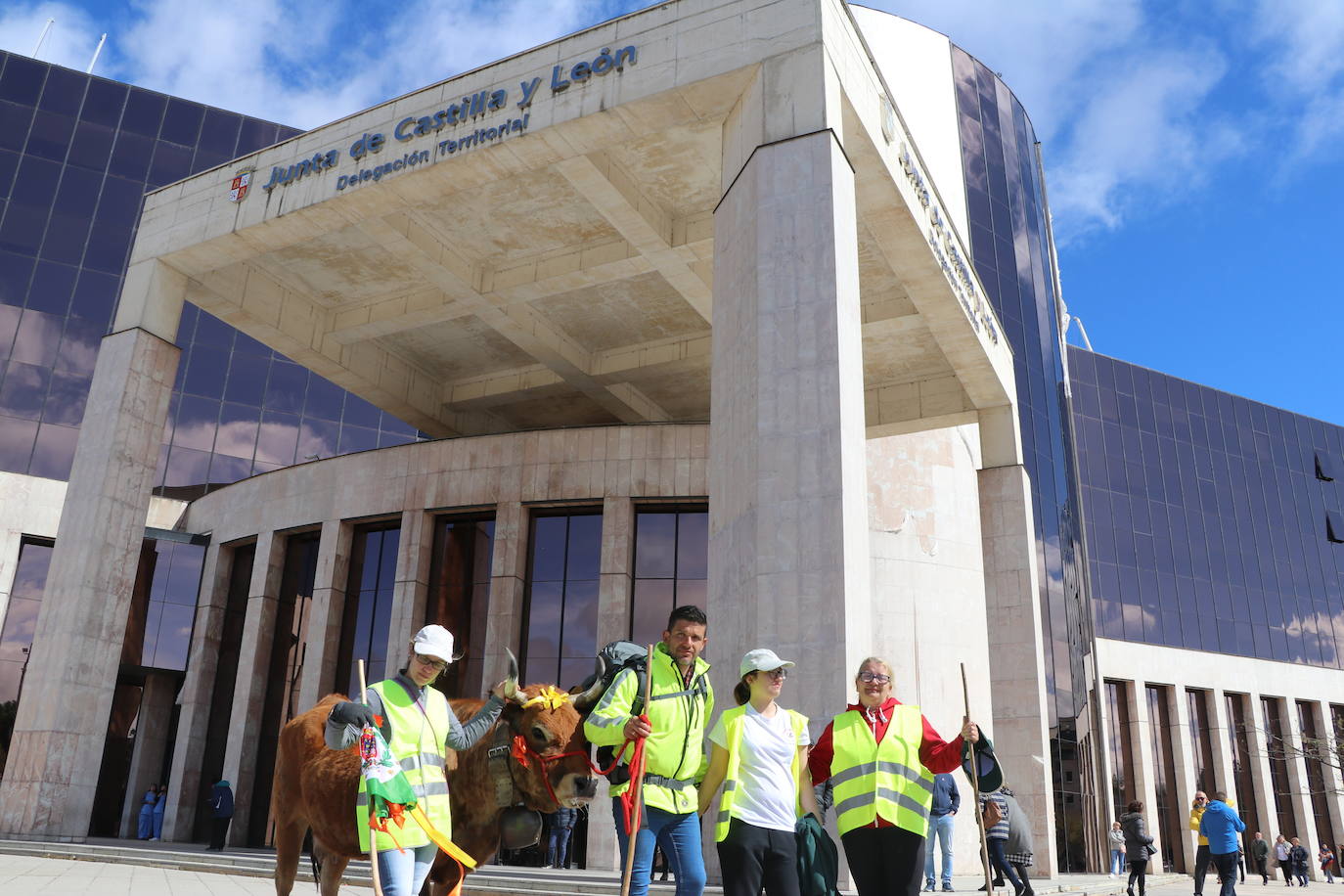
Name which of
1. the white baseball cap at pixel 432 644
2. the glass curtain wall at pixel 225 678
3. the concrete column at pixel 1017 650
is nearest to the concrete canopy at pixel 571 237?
the concrete column at pixel 1017 650

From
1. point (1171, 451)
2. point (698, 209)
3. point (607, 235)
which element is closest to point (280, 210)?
point (607, 235)

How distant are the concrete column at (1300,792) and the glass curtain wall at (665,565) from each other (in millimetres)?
35820

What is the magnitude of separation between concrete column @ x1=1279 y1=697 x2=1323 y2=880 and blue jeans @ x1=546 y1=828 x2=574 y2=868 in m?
38.8

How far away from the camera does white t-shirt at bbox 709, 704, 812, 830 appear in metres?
5.44

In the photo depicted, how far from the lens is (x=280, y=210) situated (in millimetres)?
19766

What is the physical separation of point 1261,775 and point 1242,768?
0.76m

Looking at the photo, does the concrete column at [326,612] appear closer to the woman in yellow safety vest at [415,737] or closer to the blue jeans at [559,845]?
the blue jeans at [559,845]

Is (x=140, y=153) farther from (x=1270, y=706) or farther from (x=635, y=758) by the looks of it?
(x=1270, y=706)

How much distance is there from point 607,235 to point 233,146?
2523cm

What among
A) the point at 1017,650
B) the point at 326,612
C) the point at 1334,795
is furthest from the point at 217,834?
the point at 1334,795

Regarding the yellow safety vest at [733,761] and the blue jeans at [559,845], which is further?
the blue jeans at [559,845]

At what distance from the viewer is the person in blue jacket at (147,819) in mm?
25750

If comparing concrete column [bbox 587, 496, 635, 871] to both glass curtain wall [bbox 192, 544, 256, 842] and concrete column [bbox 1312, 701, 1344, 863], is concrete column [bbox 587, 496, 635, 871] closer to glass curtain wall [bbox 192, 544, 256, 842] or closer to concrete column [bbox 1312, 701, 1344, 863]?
glass curtain wall [bbox 192, 544, 256, 842]

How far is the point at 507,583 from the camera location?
75.4ft
